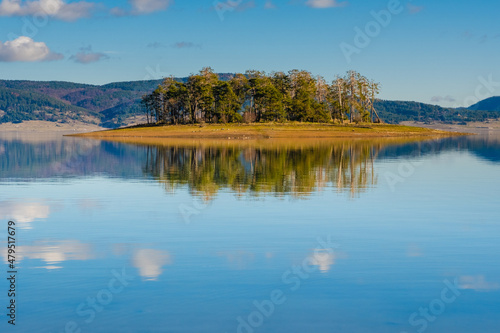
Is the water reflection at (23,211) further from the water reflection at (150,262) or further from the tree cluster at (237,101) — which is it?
the tree cluster at (237,101)

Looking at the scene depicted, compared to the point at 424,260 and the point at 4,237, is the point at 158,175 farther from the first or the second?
the point at 424,260

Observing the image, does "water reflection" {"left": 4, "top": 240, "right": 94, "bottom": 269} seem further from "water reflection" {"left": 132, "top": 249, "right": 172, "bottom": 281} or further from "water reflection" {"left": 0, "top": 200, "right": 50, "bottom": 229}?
"water reflection" {"left": 0, "top": 200, "right": 50, "bottom": 229}

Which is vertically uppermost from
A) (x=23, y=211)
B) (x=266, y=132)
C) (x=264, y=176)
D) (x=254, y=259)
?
(x=266, y=132)

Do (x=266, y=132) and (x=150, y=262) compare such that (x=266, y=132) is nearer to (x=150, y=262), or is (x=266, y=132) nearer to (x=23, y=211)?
(x=23, y=211)

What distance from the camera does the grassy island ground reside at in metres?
154

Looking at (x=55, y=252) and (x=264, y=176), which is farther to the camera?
(x=264, y=176)

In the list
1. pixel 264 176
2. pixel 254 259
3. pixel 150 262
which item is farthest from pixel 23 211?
pixel 264 176

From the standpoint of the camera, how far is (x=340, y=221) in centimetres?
2644

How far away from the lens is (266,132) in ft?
518

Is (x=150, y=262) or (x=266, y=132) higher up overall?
(x=266, y=132)

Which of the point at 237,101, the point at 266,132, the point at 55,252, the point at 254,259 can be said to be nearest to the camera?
the point at 254,259

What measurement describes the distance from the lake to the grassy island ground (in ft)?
377

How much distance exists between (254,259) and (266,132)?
458 feet

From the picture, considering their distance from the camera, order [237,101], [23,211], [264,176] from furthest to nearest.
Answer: [237,101] < [264,176] < [23,211]
